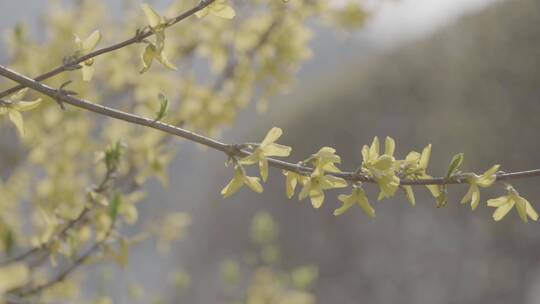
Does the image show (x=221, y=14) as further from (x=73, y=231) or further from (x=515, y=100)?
(x=515, y=100)

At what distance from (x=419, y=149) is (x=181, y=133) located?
22.0ft

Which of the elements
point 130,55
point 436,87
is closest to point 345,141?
point 436,87

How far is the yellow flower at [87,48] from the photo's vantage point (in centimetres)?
98

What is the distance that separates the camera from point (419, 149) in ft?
24.2

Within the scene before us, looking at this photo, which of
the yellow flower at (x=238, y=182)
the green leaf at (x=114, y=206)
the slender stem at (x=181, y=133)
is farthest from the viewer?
the green leaf at (x=114, y=206)

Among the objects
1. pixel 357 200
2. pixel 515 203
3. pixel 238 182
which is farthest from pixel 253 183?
pixel 515 203

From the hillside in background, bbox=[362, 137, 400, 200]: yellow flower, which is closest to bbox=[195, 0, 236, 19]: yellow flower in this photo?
bbox=[362, 137, 400, 200]: yellow flower

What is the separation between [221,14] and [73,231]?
2.50 feet

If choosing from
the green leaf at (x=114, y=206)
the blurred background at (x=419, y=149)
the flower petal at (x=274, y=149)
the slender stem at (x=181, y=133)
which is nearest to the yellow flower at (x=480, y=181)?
the slender stem at (x=181, y=133)

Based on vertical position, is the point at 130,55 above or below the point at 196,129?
above

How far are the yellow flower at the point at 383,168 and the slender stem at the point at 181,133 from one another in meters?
0.01

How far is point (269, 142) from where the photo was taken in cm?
97

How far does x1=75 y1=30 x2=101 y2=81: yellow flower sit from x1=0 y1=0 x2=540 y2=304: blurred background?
152 inches

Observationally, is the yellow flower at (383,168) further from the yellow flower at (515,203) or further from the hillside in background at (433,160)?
the hillside in background at (433,160)
